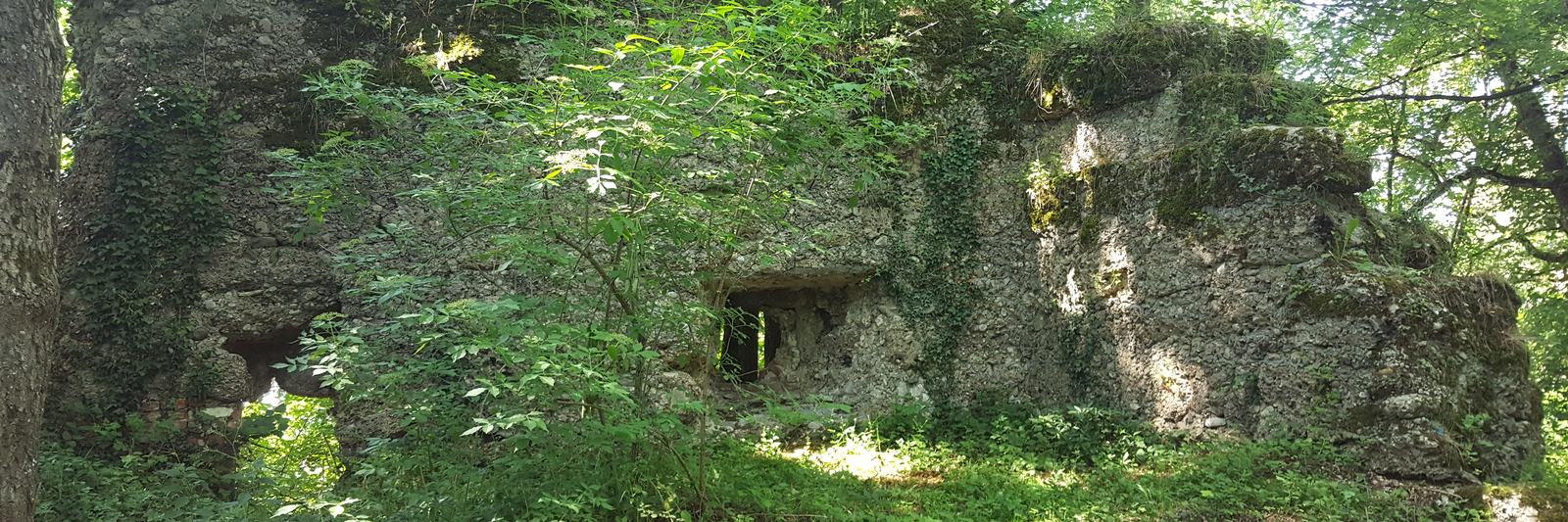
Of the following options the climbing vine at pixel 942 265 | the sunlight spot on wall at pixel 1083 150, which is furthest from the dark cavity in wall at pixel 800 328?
the sunlight spot on wall at pixel 1083 150

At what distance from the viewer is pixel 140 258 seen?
5.91 metres

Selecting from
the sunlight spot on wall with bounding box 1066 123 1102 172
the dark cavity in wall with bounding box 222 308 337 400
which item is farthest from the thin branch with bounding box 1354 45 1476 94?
the dark cavity in wall with bounding box 222 308 337 400

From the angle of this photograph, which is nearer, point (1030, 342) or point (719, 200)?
point (719, 200)

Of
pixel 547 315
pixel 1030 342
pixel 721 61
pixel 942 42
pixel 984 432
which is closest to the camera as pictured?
pixel 721 61

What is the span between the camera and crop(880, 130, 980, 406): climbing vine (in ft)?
24.0

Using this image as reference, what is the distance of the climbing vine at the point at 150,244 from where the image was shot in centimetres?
578

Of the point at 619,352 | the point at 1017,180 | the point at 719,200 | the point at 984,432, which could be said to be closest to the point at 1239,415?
the point at 984,432

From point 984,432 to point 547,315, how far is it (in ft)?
14.6

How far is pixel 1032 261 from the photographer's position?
24.4ft

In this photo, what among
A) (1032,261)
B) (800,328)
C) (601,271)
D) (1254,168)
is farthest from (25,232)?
(1254,168)

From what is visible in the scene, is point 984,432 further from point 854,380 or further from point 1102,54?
point 1102,54

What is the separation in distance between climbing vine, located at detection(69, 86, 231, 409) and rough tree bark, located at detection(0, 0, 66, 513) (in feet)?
8.96

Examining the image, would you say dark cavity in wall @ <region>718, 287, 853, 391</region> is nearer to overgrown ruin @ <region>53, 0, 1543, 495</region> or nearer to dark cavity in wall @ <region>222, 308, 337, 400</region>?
overgrown ruin @ <region>53, 0, 1543, 495</region>

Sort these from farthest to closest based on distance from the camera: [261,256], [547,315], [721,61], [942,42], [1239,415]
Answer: [942,42] → [261,256] → [1239,415] → [547,315] → [721,61]
